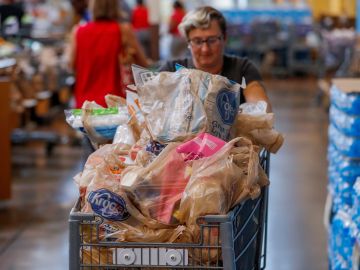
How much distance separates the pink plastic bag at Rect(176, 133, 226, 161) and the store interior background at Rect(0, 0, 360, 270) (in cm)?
148

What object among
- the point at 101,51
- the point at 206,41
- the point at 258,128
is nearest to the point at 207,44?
the point at 206,41

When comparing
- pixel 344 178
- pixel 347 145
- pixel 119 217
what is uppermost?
pixel 119 217

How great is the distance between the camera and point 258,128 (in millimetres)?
2916

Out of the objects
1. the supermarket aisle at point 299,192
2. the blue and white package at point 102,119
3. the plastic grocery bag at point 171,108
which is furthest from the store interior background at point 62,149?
the plastic grocery bag at point 171,108

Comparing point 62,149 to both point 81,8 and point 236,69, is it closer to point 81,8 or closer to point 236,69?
point 81,8

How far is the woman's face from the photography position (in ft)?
12.5

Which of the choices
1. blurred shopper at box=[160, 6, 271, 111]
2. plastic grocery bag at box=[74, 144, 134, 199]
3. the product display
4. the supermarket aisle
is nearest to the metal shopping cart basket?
plastic grocery bag at box=[74, 144, 134, 199]

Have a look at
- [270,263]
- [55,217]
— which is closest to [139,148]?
[270,263]

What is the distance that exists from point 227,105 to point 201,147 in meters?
0.22

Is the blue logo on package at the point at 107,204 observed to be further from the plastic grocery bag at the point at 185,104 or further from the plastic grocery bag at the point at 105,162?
the plastic grocery bag at the point at 185,104

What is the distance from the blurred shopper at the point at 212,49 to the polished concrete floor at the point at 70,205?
5.39ft

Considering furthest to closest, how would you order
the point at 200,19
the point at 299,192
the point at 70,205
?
the point at 299,192 < the point at 70,205 < the point at 200,19

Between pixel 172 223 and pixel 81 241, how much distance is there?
256 mm

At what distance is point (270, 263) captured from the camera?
537 cm
